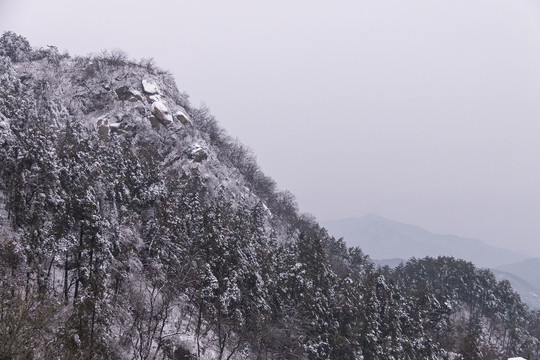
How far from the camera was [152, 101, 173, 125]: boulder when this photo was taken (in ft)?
222

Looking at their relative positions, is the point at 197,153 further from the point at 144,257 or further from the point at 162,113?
the point at 144,257

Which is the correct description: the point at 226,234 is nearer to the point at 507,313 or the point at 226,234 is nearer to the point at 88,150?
the point at 88,150

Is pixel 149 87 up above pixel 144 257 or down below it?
above

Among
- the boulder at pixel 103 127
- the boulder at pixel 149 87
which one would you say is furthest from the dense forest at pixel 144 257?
the boulder at pixel 149 87

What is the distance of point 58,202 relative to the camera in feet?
85.4

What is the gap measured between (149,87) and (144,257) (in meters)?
46.1

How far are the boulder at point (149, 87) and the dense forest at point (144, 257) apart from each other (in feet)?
1.31

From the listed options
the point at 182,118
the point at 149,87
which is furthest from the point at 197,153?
the point at 149,87

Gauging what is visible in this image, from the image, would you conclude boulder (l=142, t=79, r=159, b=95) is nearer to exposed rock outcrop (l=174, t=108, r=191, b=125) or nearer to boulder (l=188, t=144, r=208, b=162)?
exposed rock outcrop (l=174, t=108, r=191, b=125)

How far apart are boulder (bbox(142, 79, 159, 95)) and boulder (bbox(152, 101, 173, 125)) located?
150 inches

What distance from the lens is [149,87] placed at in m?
72.0

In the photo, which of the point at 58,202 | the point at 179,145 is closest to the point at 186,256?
the point at 58,202

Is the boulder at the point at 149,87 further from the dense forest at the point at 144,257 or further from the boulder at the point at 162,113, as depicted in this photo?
the boulder at the point at 162,113

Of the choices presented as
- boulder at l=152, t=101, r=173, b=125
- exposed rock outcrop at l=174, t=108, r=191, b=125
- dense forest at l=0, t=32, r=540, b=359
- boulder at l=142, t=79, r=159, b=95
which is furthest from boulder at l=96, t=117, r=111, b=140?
exposed rock outcrop at l=174, t=108, r=191, b=125
